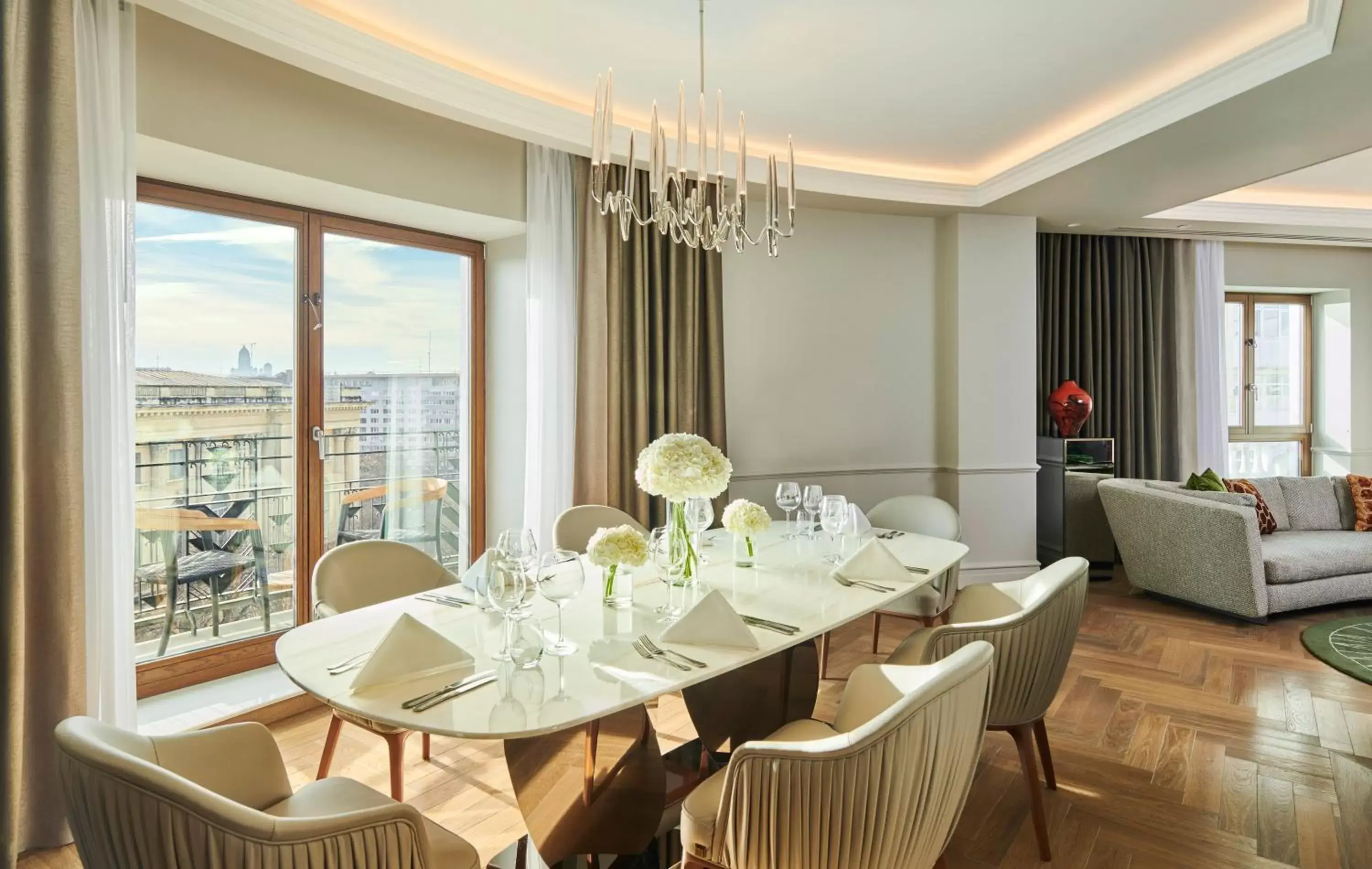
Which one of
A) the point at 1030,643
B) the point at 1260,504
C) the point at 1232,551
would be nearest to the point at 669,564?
the point at 1030,643

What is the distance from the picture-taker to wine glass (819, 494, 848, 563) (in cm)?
249

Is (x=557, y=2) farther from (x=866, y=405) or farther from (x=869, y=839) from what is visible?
(x=866, y=405)

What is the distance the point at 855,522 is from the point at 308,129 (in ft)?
8.24

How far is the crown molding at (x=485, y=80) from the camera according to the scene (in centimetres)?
232

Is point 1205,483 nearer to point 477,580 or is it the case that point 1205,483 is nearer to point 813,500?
point 813,500

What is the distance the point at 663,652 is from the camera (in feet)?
5.47

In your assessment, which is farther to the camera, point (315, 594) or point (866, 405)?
point (866, 405)

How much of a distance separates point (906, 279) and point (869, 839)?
13.4ft

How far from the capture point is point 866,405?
476 centimetres

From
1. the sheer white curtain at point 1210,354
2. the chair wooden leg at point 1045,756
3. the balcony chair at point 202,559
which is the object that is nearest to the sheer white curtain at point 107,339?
the balcony chair at point 202,559

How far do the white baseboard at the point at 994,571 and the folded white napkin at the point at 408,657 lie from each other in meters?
3.83

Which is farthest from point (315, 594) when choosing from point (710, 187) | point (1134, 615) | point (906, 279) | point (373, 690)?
point (1134, 615)

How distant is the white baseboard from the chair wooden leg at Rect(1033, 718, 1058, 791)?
2.36 metres

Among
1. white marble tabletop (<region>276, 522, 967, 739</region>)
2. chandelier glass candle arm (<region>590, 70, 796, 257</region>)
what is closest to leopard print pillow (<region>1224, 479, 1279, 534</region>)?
white marble tabletop (<region>276, 522, 967, 739</region>)
